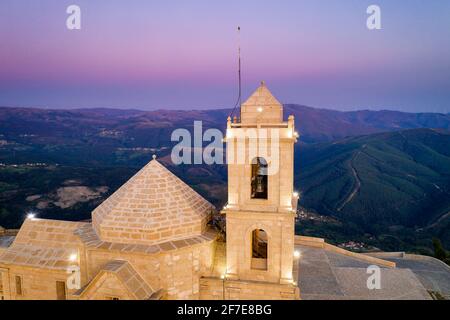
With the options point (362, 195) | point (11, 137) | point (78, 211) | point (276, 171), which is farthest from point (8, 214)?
point (11, 137)

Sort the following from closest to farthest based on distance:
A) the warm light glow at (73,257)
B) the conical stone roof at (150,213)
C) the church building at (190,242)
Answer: the church building at (190,242) < the conical stone roof at (150,213) < the warm light glow at (73,257)

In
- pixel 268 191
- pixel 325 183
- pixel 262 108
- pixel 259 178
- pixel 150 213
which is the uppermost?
pixel 262 108

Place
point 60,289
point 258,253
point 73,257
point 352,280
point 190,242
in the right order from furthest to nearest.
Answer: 1. point 352,280
2. point 258,253
3. point 60,289
4. point 73,257
5. point 190,242

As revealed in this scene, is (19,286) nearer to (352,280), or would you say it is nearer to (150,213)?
(150,213)

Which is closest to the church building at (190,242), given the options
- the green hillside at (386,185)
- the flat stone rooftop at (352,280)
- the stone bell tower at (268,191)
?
the stone bell tower at (268,191)

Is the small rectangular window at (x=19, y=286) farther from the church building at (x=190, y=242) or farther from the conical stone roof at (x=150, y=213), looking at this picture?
the conical stone roof at (x=150, y=213)

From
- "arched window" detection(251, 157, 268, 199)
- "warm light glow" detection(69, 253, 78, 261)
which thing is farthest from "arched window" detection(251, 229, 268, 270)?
"warm light glow" detection(69, 253, 78, 261)

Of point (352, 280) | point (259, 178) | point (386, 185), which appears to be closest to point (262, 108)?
point (259, 178)

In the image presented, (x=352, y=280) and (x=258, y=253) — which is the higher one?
(x=258, y=253)
